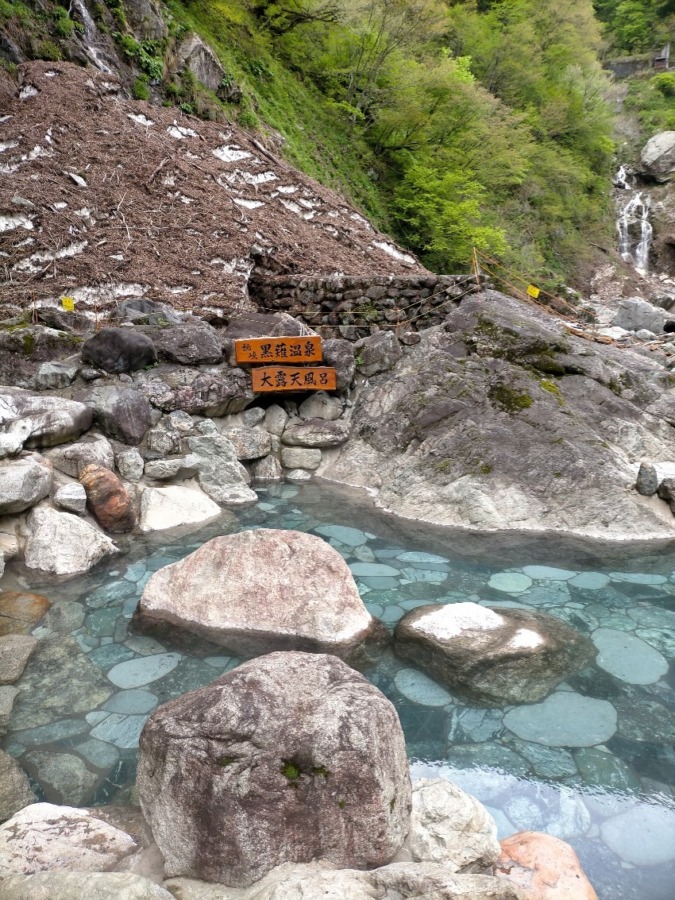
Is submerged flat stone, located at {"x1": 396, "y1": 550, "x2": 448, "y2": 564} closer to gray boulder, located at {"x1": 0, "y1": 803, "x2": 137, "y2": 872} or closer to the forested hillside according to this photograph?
gray boulder, located at {"x1": 0, "y1": 803, "x2": 137, "y2": 872}

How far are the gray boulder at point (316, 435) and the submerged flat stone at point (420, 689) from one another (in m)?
3.90

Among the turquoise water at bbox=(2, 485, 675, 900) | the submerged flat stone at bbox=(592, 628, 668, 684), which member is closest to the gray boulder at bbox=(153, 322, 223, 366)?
the turquoise water at bbox=(2, 485, 675, 900)

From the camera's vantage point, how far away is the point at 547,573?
4.53 m

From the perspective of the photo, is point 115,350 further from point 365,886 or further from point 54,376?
point 365,886

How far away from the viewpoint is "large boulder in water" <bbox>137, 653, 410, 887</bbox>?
6.30 ft

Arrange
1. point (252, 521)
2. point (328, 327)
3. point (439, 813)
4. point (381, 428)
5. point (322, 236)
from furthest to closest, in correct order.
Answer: point (322, 236)
point (328, 327)
point (381, 428)
point (252, 521)
point (439, 813)

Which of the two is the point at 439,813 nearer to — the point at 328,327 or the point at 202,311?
the point at 328,327

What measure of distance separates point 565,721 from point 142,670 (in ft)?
7.68

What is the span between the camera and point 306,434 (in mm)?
6969

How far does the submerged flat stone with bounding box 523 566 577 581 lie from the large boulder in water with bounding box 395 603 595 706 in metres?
0.71

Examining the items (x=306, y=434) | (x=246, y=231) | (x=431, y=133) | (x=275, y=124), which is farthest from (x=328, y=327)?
(x=431, y=133)

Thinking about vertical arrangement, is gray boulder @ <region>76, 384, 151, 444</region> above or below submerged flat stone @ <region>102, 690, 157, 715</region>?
above

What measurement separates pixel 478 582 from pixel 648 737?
1.67 m

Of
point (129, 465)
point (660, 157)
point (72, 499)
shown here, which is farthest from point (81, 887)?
point (660, 157)
